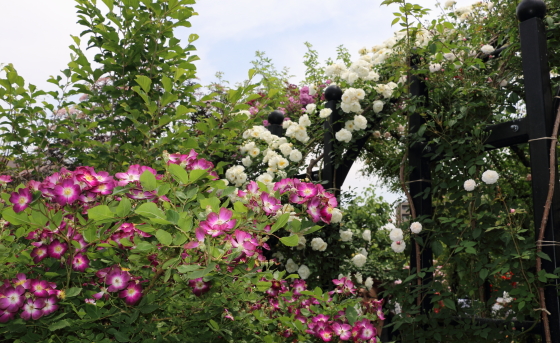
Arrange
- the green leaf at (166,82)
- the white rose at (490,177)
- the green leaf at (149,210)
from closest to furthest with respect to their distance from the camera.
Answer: the green leaf at (149,210) < the green leaf at (166,82) < the white rose at (490,177)

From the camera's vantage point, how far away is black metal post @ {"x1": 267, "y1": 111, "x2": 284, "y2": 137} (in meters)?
3.84

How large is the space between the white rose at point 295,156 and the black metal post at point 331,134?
0.18 meters

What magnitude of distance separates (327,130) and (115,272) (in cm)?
225

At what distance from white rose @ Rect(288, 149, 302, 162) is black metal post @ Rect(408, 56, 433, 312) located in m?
0.86

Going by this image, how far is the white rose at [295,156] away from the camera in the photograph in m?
3.43

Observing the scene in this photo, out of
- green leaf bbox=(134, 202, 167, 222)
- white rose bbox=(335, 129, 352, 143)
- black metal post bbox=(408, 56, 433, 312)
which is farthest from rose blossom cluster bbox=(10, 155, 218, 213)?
white rose bbox=(335, 129, 352, 143)

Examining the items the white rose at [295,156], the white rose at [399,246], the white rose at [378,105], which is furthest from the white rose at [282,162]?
the white rose at [399,246]

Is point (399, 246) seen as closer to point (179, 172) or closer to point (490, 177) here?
point (490, 177)

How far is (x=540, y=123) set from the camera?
90.4 inches

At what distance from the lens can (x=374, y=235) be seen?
4.54 m

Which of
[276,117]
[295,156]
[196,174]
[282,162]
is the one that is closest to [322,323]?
[196,174]

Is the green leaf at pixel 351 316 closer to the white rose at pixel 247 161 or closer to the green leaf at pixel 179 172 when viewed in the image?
the green leaf at pixel 179 172

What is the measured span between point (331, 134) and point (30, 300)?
2.37 metres

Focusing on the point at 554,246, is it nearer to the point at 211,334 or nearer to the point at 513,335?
the point at 513,335
